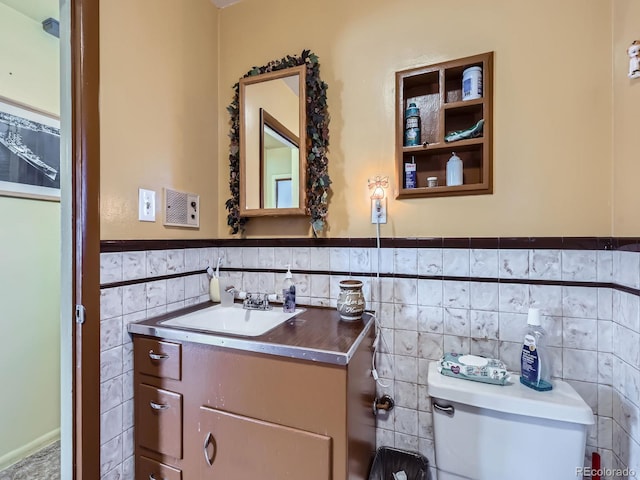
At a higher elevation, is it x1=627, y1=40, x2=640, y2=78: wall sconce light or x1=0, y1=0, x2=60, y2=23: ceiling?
x1=0, y1=0, x2=60, y2=23: ceiling

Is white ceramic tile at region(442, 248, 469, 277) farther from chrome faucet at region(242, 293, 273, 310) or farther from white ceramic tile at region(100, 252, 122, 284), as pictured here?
white ceramic tile at region(100, 252, 122, 284)

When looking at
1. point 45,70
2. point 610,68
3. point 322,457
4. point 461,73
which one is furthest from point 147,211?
point 610,68

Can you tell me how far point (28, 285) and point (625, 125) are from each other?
2.80m

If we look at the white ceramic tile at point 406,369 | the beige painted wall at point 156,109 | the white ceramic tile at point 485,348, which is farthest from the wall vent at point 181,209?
the white ceramic tile at point 485,348

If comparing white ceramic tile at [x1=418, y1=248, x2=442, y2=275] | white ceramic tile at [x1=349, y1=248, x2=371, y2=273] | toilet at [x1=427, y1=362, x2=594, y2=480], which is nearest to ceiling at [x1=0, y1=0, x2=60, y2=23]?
white ceramic tile at [x1=349, y1=248, x2=371, y2=273]

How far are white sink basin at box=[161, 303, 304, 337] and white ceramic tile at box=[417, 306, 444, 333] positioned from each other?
542 mm

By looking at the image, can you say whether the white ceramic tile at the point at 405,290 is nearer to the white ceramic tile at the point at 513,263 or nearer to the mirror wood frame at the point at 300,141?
the white ceramic tile at the point at 513,263

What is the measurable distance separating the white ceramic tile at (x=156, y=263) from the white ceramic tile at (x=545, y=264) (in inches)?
59.7

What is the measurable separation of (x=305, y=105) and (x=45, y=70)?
160cm

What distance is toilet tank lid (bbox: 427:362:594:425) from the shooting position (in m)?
0.85

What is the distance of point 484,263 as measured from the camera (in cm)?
115

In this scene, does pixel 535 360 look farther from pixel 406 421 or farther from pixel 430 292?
pixel 406 421

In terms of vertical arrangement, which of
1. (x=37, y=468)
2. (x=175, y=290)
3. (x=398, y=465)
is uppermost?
(x=175, y=290)

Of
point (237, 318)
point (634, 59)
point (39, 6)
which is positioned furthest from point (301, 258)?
point (39, 6)
